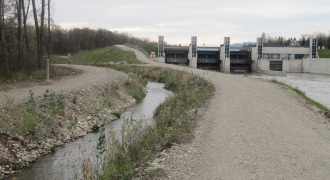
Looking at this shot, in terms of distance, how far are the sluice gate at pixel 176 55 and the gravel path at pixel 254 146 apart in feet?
156

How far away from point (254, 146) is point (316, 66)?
5724 centimetres

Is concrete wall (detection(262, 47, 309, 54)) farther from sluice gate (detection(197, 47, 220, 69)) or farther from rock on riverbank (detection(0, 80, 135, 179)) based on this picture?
rock on riverbank (detection(0, 80, 135, 179))

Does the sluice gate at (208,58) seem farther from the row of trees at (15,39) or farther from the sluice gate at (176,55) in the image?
the row of trees at (15,39)

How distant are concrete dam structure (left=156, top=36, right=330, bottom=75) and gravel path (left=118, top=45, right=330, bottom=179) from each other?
45.9m

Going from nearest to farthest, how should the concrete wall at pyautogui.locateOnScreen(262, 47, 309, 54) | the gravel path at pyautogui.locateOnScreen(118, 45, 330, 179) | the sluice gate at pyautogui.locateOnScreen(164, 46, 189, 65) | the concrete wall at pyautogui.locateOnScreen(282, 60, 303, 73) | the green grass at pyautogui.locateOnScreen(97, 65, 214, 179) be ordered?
the gravel path at pyautogui.locateOnScreen(118, 45, 330, 179) → the green grass at pyautogui.locateOnScreen(97, 65, 214, 179) → the sluice gate at pyautogui.locateOnScreen(164, 46, 189, 65) → the concrete wall at pyautogui.locateOnScreen(282, 60, 303, 73) → the concrete wall at pyautogui.locateOnScreen(262, 47, 309, 54)

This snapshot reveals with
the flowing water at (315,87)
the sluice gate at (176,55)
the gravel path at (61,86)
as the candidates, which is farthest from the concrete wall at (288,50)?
the gravel path at (61,86)

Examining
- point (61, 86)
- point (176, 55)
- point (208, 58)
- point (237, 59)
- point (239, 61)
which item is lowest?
point (61, 86)

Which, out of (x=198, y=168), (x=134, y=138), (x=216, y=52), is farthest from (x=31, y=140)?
(x=216, y=52)

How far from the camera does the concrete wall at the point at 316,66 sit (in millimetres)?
57781

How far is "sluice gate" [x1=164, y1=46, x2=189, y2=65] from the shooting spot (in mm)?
62625

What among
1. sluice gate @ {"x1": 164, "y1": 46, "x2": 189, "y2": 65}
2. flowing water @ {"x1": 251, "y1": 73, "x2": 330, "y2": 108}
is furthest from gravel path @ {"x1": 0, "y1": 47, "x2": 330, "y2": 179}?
sluice gate @ {"x1": 164, "y1": 46, "x2": 189, "y2": 65}

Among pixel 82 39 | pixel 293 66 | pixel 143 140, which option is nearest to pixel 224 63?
pixel 293 66

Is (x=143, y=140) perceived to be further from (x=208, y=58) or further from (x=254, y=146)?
(x=208, y=58)

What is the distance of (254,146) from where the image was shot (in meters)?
8.96
